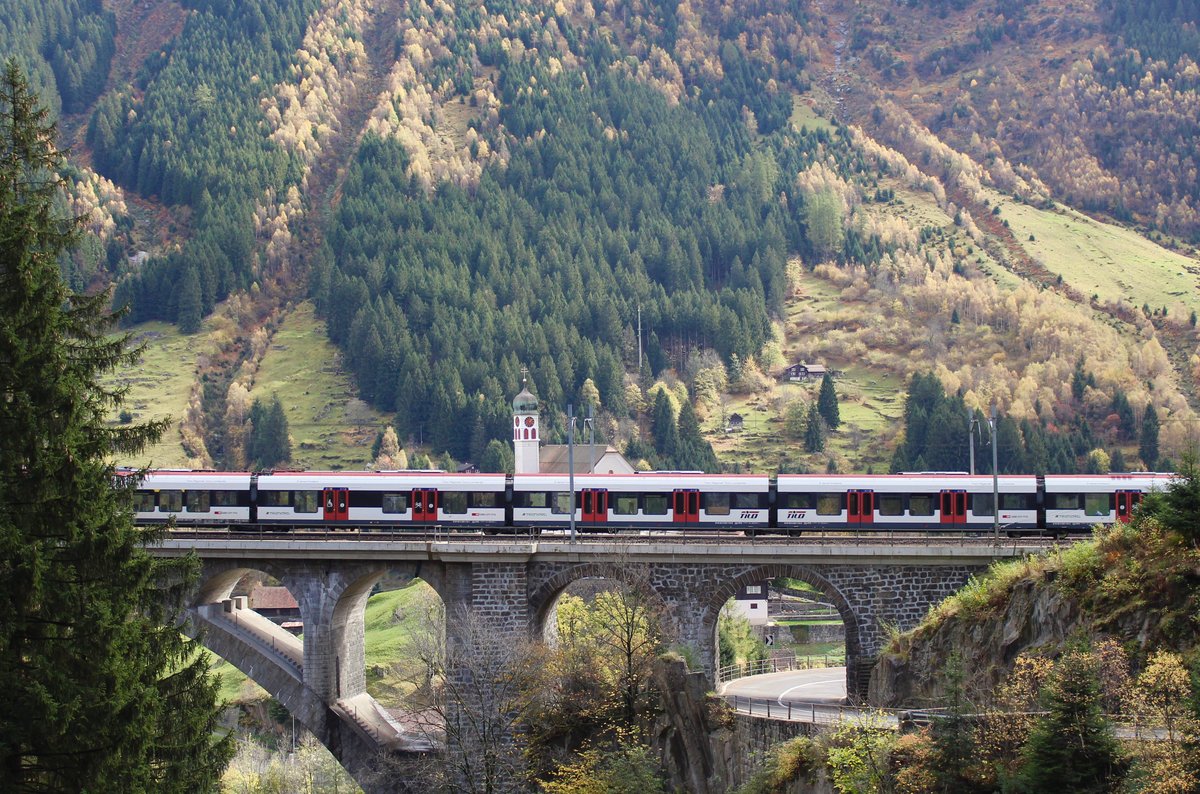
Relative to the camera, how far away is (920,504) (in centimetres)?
Answer: 5875

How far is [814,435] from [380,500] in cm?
9582

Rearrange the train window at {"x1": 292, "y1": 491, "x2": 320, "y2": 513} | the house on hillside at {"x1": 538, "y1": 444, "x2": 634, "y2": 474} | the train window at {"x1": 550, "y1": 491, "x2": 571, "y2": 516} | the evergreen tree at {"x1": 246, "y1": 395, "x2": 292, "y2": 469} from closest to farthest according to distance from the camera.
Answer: the train window at {"x1": 550, "y1": 491, "x2": 571, "y2": 516} → the train window at {"x1": 292, "y1": 491, "x2": 320, "y2": 513} → the house on hillside at {"x1": 538, "y1": 444, "x2": 634, "y2": 474} → the evergreen tree at {"x1": 246, "y1": 395, "x2": 292, "y2": 469}

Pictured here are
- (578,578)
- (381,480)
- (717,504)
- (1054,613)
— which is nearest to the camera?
(1054,613)

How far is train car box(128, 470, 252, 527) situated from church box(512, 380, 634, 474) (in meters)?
18.3

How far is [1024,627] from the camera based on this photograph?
3972 centimetres

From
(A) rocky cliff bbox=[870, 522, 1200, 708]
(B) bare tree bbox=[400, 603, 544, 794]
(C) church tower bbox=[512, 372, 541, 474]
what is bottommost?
(B) bare tree bbox=[400, 603, 544, 794]

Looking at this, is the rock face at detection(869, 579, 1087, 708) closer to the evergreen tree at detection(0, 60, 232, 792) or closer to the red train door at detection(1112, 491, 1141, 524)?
the red train door at detection(1112, 491, 1141, 524)

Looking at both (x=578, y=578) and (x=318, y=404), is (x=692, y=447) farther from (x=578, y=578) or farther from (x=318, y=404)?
(x=578, y=578)

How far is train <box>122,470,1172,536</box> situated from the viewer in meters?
58.6

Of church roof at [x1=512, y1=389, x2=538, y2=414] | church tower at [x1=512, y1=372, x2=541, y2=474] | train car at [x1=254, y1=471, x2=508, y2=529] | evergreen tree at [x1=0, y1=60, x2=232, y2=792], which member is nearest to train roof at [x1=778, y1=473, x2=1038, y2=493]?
train car at [x1=254, y1=471, x2=508, y2=529]

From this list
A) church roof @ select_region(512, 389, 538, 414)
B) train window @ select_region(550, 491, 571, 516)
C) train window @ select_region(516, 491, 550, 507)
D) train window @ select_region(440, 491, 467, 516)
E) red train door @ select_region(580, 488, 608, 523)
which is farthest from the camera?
church roof @ select_region(512, 389, 538, 414)

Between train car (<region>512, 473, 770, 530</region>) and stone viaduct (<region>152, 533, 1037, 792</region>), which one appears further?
train car (<region>512, 473, 770, 530</region>)

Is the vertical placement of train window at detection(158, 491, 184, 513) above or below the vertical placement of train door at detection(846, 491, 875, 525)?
above

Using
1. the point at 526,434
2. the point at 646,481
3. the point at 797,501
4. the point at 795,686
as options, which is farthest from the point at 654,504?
the point at 526,434
